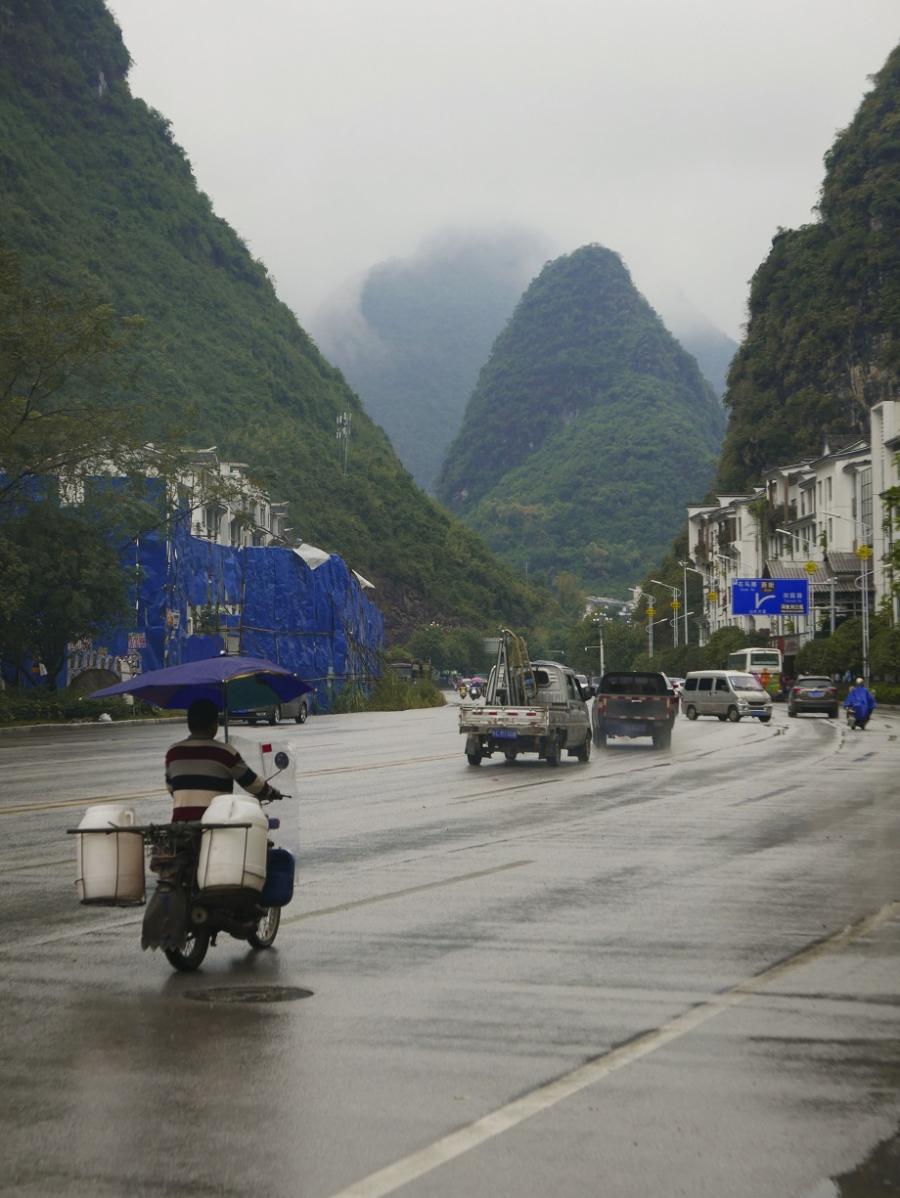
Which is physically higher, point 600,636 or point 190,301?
point 190,301

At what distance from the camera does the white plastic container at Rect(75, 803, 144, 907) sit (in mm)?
9672

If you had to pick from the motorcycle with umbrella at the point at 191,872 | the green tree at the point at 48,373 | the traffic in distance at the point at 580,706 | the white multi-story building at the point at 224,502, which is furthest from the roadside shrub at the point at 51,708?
the motorcycle with umbrella at the point at 191,872

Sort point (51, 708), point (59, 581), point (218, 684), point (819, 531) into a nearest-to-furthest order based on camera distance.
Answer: point (218, 684) < point (51, 708) < point (59, 581) < point (819, 531)

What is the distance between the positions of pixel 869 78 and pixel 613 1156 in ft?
422

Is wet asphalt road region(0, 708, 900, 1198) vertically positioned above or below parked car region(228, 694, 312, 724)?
below

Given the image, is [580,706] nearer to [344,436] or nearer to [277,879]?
[277,879]

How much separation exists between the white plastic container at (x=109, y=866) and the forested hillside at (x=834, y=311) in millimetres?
103365

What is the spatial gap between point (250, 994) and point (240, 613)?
60.7m

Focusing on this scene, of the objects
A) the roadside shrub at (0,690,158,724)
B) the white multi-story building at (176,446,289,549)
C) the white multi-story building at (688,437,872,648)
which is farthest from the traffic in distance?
the white multi-story building at (176,446,289,549)

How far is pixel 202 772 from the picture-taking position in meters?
10.2

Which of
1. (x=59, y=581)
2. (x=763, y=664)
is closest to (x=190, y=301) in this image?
(x=763, y=664)

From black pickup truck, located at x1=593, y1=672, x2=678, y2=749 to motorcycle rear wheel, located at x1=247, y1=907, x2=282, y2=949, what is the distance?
2904 cm

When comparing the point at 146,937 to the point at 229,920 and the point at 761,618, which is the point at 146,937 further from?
the point at 761,618

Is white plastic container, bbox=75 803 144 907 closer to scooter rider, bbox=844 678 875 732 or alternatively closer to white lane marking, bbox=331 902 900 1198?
white lane marking, bbox=331 902 900 1198
